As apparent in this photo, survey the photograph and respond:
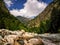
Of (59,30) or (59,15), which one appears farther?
(59,15)

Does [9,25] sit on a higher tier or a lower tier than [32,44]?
higher

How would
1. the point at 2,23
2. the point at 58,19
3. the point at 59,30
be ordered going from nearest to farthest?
the point at 59,30, the point at 58,19, the point at 2,23

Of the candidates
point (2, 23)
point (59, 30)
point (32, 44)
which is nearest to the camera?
point (32, 44)

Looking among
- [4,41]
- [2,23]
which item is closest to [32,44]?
[4,41]

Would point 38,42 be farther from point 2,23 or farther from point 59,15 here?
point 2,23

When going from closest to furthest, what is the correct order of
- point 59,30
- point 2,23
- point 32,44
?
point 32,44 → point 59,30 → point 2,23

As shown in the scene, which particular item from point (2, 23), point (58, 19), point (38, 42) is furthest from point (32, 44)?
point (2, 23)

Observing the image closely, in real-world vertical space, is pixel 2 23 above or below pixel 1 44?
above

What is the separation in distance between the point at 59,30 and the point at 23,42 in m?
44.6

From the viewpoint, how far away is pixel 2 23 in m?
99.8

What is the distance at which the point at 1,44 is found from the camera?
23.6 m

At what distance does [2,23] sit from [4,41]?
76.2 m

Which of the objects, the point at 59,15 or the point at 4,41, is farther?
the point at 59,15

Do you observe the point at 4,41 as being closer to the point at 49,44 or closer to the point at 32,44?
the point at 32,44
